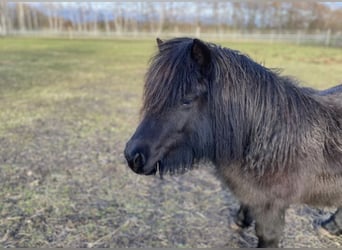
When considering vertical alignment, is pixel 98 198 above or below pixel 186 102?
below

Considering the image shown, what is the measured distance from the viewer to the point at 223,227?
2.78m

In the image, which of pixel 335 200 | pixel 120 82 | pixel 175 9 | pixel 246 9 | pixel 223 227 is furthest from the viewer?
pixel 175 9

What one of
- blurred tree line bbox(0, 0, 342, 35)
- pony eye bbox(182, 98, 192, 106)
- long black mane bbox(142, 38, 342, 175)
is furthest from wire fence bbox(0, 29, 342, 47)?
pony eye bbox(182, 98, 192, 106)

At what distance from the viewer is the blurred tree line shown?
33.4m

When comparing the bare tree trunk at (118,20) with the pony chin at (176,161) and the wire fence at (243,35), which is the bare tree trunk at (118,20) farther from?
the pony chin at (176,161)

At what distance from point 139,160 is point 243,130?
2.29 ft

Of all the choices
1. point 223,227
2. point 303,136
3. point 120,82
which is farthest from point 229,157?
point 120,82

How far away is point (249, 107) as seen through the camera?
6.29 ft

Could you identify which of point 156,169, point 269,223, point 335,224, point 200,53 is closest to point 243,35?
point 335,224

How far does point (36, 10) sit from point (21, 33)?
7.61 meters

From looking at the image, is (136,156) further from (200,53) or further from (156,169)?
(200,53)

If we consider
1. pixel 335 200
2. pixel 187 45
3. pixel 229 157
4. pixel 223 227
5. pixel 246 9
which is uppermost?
pixel 246 9

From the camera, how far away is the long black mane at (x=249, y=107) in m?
1.77

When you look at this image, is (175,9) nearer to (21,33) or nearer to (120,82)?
(21,33)
